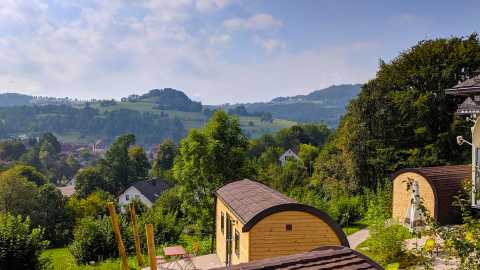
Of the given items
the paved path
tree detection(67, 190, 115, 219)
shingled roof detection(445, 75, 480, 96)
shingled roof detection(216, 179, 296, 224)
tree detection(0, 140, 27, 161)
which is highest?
shingled roof detection(445, 75, 480, 96)

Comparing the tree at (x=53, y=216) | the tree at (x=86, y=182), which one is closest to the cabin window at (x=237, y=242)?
the tree at (x=53, y=216)

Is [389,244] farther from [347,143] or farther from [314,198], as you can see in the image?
[347,143]

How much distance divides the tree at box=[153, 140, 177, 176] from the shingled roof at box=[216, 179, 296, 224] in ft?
208

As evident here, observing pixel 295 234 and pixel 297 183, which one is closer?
pixel 295 234

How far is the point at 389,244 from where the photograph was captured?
12.9 meters

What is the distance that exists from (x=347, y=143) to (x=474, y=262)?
26.3m

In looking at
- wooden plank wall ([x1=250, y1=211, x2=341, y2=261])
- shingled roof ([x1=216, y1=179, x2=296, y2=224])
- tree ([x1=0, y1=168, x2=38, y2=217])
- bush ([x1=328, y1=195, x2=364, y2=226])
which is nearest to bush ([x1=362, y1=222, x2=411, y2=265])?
wooden plank wall ([x1=250, y1=211, x2=341, y2=261])

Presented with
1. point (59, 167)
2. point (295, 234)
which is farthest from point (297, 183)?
point (59, 167)

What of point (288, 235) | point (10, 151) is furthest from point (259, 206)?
point (10, 151)

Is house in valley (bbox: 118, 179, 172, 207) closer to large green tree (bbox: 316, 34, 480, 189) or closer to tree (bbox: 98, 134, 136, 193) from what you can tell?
tree (bbox: 98, 134, 136, 193)

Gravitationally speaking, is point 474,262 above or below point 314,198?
above

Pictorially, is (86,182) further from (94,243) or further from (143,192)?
(94,243)

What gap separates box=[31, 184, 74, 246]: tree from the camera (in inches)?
1564

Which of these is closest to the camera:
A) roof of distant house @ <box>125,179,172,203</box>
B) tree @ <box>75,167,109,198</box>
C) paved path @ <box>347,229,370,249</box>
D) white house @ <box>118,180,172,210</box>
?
paved path @ <box>347,229,370,249</box>
